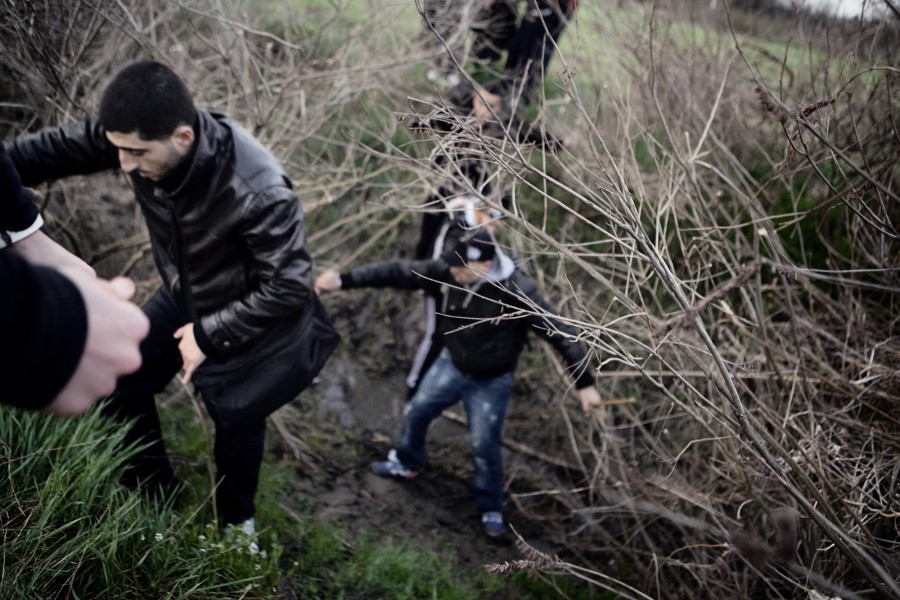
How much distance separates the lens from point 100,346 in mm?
1613

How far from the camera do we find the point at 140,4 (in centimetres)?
402

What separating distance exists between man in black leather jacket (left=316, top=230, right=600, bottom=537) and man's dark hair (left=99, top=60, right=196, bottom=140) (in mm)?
1316

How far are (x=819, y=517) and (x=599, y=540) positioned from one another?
238 cm

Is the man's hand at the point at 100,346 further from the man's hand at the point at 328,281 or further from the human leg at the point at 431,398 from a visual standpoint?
the human leg at the point at 431,398

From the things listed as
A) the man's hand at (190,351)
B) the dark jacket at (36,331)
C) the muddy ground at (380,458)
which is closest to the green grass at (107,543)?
the man's hand at (190,351)

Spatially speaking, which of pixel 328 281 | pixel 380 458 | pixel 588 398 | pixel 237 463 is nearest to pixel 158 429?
pixel 237 463

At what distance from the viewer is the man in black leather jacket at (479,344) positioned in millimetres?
3557

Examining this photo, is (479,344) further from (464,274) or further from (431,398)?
(431,398)

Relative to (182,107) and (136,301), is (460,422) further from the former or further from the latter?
(182,107)

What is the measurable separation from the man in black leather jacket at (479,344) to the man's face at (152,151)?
3.89 feet

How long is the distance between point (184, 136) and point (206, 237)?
38 cm

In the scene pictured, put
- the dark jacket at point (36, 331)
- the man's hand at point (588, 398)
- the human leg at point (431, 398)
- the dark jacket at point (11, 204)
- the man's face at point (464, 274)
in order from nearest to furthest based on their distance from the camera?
the dark jacket at point (36, 331) < the dark jacket at point (11, 204) < the man's face at point (464, 274) < the man's hand at point (588, 398) < the human leg at point (431, 398)

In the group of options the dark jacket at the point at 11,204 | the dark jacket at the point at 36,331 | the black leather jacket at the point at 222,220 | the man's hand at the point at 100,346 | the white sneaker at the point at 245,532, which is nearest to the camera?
the dark jacket at the point at 36,331

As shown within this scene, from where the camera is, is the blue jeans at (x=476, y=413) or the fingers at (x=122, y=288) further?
the blue jeans at (x=476, y=413)
